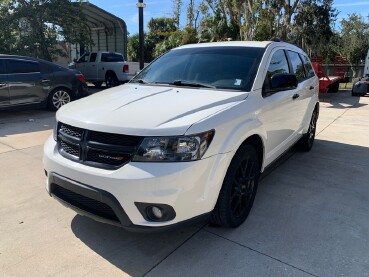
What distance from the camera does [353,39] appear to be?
2992 centimetres

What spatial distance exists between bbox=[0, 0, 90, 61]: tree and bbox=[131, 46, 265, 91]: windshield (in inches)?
476

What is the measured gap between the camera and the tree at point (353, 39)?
97.6 ft

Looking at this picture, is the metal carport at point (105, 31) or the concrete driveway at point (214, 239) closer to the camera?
the concrete driveway at point (214, 239)

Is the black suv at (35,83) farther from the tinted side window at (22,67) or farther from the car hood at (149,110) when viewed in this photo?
the car hood at (149,110)

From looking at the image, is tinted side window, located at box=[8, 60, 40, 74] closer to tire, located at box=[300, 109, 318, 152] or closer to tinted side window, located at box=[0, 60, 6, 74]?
tinted side window, located at box=[0, 60, 6, 74]

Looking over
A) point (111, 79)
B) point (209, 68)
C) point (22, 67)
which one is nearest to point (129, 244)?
point (209, 68)

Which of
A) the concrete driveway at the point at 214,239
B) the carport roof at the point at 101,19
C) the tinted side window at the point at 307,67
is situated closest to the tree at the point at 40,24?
the carport roof at the point at 101,19

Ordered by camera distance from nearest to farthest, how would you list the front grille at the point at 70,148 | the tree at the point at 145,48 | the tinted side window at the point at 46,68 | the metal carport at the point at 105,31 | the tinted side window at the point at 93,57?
the front grille at the point at 70,148 → the tinted side window at the point at 46,68 → the tinted side window at the point at 93,57 → the metal carport at the point at 105,31 → the tree at the point at 145,48

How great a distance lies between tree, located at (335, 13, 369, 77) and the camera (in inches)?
1171

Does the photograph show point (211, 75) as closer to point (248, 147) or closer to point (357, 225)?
point (248, 147)

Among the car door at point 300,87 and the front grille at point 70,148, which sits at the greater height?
the car door at point 300,87

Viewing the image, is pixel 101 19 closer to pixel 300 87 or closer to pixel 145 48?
pixel 145 48

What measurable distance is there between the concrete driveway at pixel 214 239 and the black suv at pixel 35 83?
4139 millimetres

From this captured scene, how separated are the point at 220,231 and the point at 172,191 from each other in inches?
39.7
